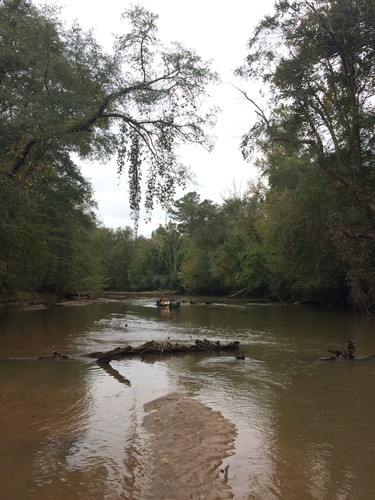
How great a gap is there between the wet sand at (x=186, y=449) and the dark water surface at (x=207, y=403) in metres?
0.21

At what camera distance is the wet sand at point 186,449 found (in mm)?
5509

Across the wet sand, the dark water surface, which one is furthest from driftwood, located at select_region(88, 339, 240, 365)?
the wet sand

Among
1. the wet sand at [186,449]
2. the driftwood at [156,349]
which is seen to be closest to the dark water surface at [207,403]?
the wet sand at [186,449]

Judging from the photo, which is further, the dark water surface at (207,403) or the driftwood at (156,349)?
the driftwood at (156,349)

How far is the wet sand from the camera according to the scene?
18.1 feet

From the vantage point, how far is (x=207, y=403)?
975 cm

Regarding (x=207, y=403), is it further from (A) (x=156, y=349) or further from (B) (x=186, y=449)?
(A) (x=156, y=349)

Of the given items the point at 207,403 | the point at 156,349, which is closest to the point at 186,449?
the point at 207,403

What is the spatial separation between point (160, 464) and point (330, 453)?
111 inches

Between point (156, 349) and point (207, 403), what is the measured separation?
234 inches

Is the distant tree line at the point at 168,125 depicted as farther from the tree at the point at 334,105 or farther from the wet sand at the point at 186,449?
the wet sand at the point at 186,449

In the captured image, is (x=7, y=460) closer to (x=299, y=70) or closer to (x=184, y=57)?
(x=184, y=57)

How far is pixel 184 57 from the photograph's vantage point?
13516 mm

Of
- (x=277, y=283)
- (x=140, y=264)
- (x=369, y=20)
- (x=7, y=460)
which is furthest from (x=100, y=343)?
(x=140, y=264)
